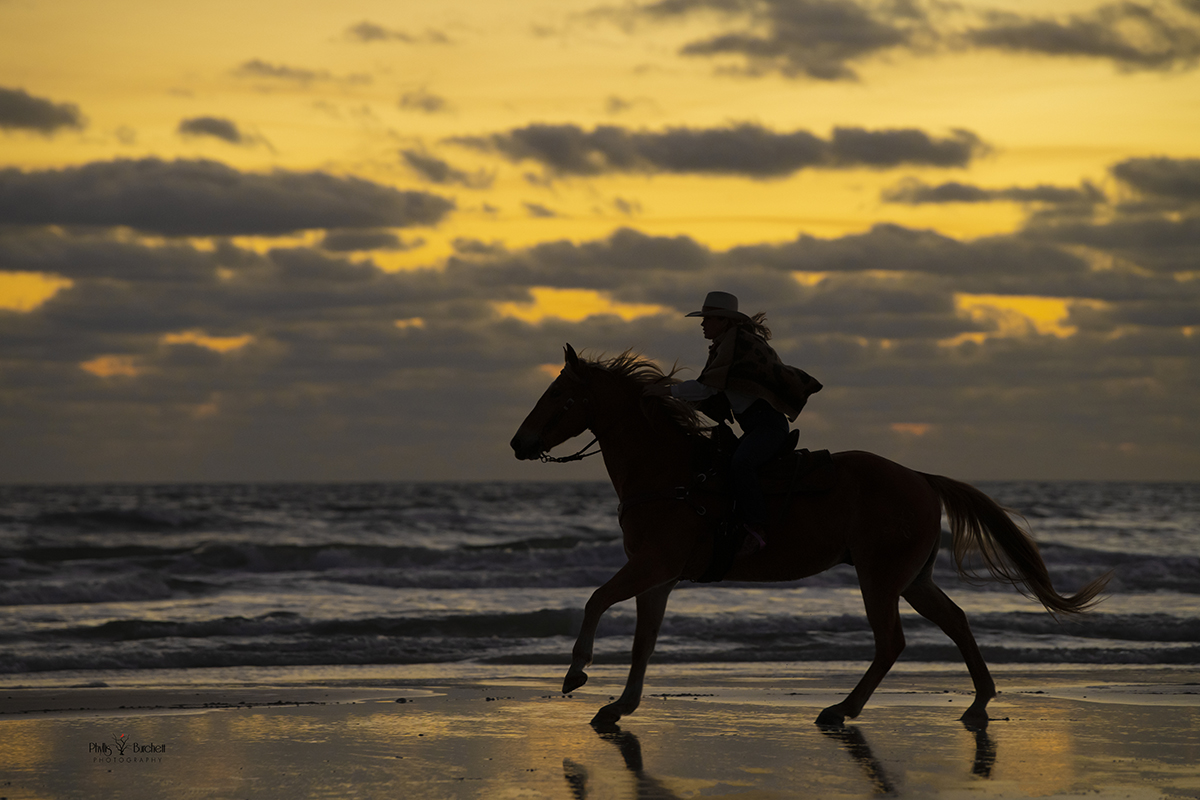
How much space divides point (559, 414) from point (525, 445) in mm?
340

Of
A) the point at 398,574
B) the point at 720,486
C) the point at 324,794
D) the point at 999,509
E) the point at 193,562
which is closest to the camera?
the point at 324,794

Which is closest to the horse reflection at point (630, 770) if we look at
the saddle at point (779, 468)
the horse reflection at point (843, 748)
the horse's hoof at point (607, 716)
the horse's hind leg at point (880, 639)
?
the horse reflection at point (843, 748)

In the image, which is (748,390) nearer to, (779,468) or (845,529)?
(779,468)

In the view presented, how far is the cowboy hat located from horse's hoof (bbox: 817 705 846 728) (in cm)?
247

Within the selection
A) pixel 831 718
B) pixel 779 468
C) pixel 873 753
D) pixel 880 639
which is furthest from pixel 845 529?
pixel 873 753

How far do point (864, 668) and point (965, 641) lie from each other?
3841 millimetres

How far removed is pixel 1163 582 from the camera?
19578 millimetres

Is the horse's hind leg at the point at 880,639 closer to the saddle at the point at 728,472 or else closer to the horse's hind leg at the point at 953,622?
the horse's hind leg at the point at 953,622

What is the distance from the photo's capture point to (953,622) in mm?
7691

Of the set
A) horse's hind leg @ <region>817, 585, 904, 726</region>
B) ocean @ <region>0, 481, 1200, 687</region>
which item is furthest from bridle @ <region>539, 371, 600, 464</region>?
ocean @ <region>0, 481, 1200, 687</region>

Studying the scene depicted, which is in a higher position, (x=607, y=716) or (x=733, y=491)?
(x=733, y=491)

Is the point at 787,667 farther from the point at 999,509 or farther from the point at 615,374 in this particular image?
the point at 615,374

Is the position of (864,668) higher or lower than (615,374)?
lower

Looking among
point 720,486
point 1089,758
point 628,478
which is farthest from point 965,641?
point 628,478
